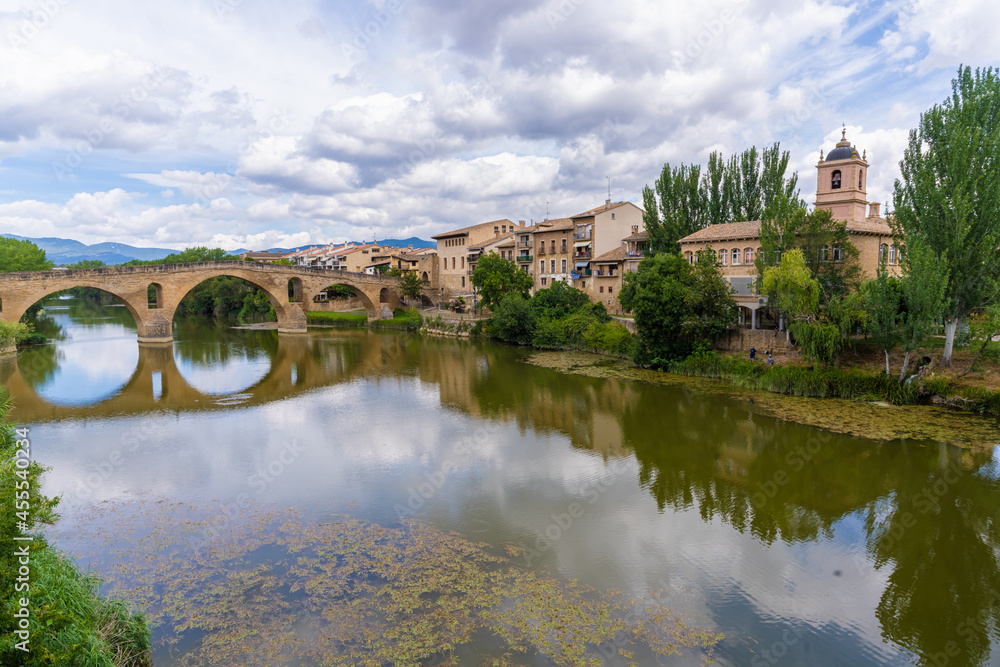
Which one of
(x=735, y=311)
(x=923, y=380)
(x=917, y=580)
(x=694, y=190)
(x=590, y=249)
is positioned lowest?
(x=917, y=580)

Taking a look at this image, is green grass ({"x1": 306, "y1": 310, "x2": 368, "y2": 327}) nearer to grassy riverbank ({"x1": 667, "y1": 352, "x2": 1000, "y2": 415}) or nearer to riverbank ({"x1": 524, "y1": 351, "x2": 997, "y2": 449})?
riverbank ({"x1": 524, "y1": 351, "x2": 997, "y2": 449})

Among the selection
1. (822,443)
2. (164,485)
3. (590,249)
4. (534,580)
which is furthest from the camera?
(590,249)

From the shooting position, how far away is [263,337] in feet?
145

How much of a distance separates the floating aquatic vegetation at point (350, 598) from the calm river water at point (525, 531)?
4 centimetres

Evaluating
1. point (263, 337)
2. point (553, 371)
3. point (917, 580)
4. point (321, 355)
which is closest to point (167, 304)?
point (263, 337)

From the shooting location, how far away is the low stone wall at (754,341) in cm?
2459

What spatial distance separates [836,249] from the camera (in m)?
23.9

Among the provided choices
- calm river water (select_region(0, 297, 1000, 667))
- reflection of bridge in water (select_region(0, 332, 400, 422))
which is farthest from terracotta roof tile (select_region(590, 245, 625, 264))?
calm river water (select_region(0, 297, 1000, 667))

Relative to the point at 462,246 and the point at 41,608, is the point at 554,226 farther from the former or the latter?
the point at 41,608

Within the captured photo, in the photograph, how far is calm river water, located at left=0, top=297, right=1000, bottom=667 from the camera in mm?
7887

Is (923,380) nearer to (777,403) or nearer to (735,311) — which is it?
(777,403)

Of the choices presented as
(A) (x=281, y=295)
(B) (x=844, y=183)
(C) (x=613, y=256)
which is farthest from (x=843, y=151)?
(A) (x=281, y=295)

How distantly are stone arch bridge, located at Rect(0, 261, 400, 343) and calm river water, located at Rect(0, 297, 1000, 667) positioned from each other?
16.9 meters

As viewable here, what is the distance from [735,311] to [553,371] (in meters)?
9.07
